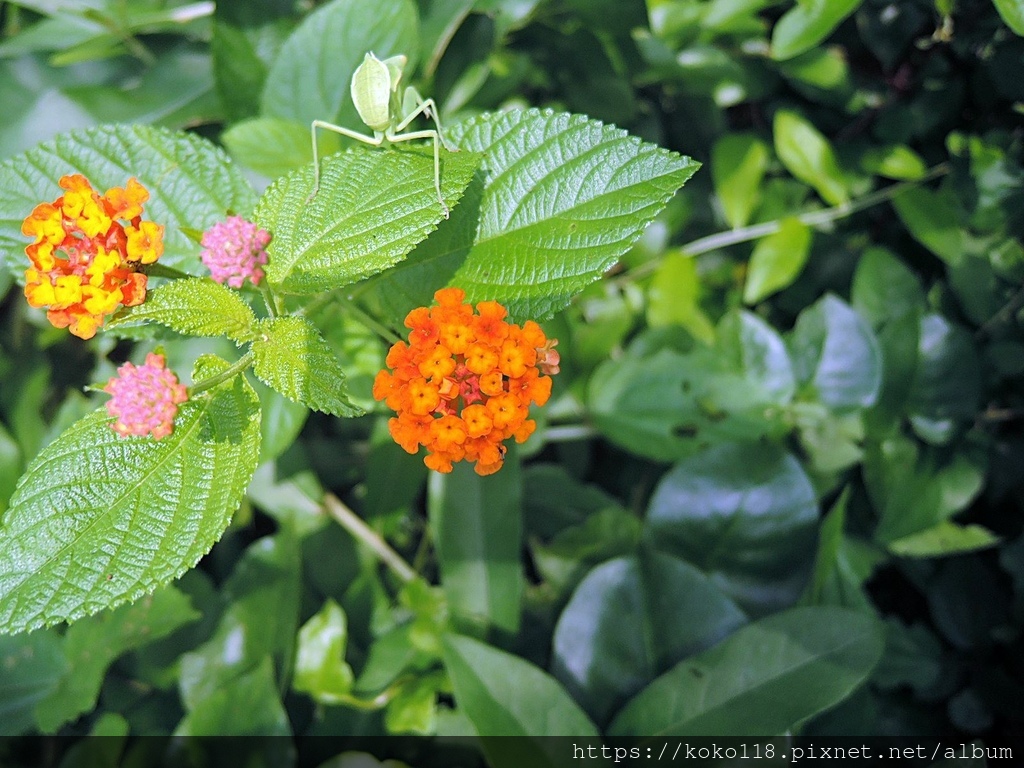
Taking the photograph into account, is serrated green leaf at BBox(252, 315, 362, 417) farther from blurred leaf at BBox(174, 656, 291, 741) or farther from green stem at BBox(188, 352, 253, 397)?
blurred leaf at BBox(174, 656, 291, 741)

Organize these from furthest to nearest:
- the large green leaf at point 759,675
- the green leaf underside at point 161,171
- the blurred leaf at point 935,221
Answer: the blurred leaf at point 935,221, the large green leaf at point 759,675, the green leaf underside at point 161,171

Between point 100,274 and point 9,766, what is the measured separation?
915 millimetres

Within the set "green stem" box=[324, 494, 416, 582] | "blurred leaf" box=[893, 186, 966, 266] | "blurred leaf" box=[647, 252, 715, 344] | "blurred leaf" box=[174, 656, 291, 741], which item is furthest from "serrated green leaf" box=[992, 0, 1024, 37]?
"blurred leaf" box=[174, 656, 291, 741]

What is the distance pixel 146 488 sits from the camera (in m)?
0.58

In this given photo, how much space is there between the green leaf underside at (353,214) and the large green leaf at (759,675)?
585mm

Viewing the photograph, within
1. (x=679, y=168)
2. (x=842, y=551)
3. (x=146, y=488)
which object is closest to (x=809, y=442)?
(x=842, y=551)

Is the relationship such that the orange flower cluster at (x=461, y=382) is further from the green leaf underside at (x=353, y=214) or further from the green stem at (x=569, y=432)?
the green stem at (x=569, y=432)

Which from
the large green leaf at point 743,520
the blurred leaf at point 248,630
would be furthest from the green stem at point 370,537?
the large green leaf at point 743,520

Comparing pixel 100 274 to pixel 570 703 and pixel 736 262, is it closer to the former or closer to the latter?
pixel 570 703

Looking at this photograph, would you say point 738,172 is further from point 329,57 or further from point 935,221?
point 329,57

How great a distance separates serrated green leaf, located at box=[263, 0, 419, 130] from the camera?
90cm

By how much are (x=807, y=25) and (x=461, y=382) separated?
2.32ft

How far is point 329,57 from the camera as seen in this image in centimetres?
92

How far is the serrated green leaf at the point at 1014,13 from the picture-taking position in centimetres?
76
